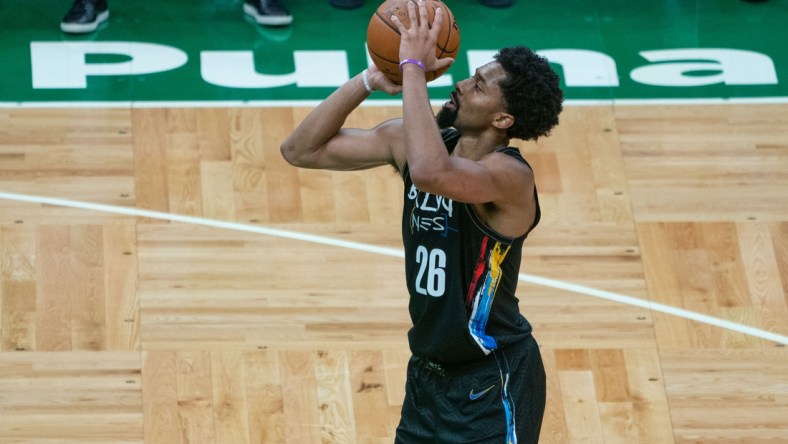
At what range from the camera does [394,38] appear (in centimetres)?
434

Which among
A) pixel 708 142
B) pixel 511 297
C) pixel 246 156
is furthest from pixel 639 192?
pixel 511 297

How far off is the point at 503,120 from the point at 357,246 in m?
2.40

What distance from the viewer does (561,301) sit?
6477 mm

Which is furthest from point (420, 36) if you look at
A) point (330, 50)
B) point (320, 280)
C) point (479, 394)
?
point (330, 50)

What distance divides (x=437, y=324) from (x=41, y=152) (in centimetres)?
317

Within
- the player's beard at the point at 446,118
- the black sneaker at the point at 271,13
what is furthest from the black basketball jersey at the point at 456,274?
the black sneaker at the point at 271,13

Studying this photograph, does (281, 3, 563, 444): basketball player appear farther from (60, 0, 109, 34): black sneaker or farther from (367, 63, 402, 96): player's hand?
(60, 0, 109, 34): black sneaker

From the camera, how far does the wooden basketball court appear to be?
19.6 feet

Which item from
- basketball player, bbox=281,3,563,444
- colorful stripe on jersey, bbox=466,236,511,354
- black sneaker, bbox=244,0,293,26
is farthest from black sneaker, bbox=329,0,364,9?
colorful stripe on jersey, bbox=466,236,511,354

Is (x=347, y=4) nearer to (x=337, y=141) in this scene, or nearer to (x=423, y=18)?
(x=337, y=141)

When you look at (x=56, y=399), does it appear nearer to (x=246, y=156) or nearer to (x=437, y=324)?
(x=246, y=156)

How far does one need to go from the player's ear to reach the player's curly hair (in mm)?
14

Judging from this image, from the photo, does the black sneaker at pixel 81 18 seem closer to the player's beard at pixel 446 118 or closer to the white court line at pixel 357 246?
the white court line at pixel 357 246

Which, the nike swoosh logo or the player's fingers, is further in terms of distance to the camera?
the nike swoosh logo
